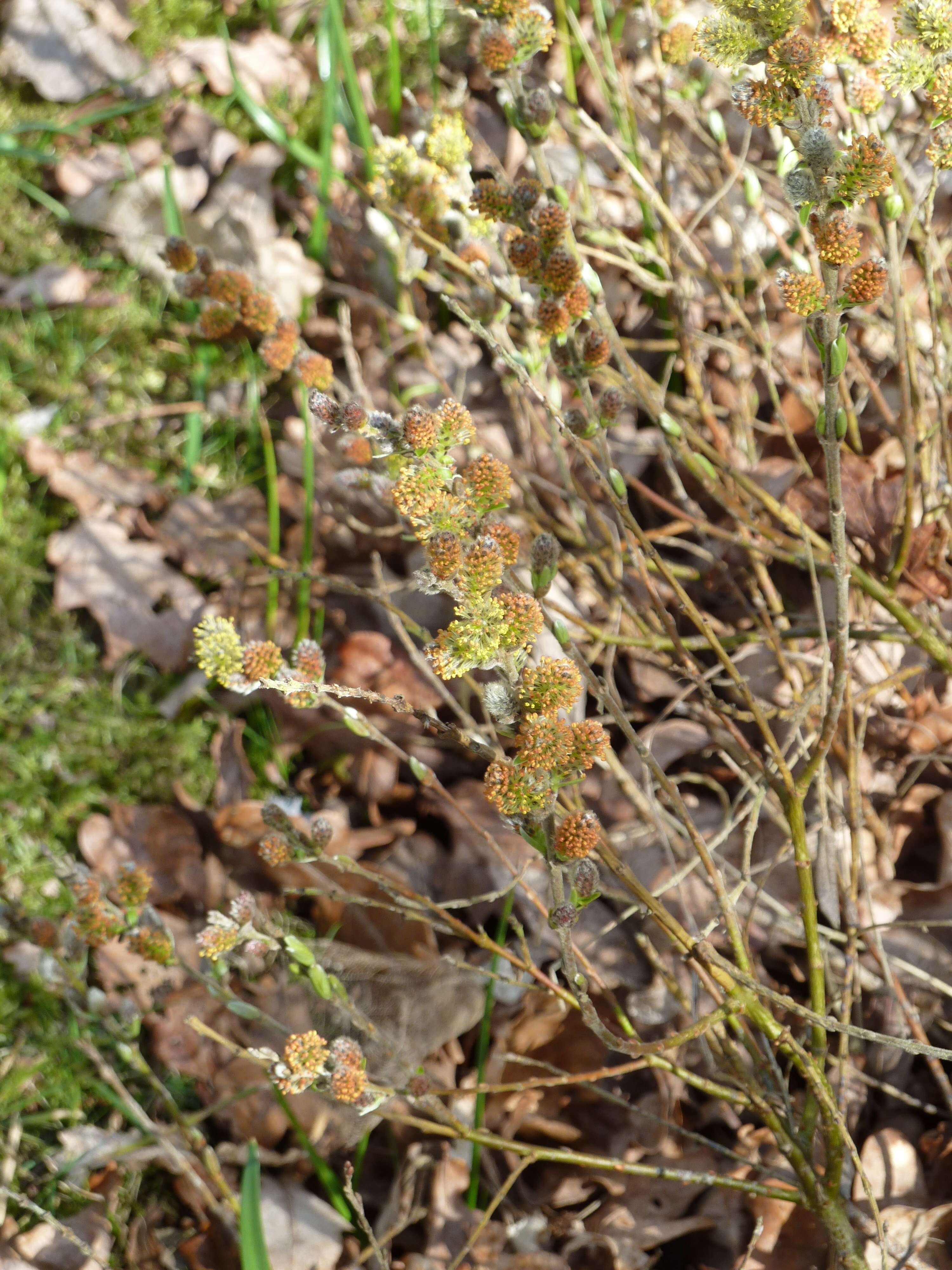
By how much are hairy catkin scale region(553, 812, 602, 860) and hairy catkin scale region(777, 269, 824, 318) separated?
58 cm

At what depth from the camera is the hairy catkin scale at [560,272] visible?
129cm

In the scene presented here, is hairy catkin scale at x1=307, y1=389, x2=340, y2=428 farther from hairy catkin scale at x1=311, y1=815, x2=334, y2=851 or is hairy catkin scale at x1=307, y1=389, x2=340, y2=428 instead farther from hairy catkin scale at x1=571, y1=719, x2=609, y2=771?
hairy catkin scale at x1=311, y1=815, x2=334, y2=851

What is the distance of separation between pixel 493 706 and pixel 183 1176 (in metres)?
1.39

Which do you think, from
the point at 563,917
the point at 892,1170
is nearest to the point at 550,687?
the point at 563,917

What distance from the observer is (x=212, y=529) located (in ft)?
7.90

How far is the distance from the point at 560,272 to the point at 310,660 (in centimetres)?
62

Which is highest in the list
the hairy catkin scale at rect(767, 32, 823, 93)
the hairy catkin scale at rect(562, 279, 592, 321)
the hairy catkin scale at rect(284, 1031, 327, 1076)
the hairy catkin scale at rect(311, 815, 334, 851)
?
the hairy catkin scale at rect(767, 32, 823, 93)

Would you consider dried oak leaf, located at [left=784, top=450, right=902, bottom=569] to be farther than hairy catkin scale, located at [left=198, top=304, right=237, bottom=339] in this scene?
Yes

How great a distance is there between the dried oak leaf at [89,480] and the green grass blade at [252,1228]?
158cm

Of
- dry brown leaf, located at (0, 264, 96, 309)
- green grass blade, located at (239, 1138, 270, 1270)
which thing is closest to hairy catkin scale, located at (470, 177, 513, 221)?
green grass blade, located at (239, 1138, 270, 1270)

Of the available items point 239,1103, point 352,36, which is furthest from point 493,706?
point 352,36

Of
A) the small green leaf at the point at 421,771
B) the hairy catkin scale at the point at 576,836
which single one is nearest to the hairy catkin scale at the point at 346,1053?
the small green leaf at the point at 421,771

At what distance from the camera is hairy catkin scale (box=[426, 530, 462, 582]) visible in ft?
3.37

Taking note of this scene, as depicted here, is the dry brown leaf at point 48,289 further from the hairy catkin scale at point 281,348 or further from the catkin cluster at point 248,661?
the catkin cluster at point 248,661
